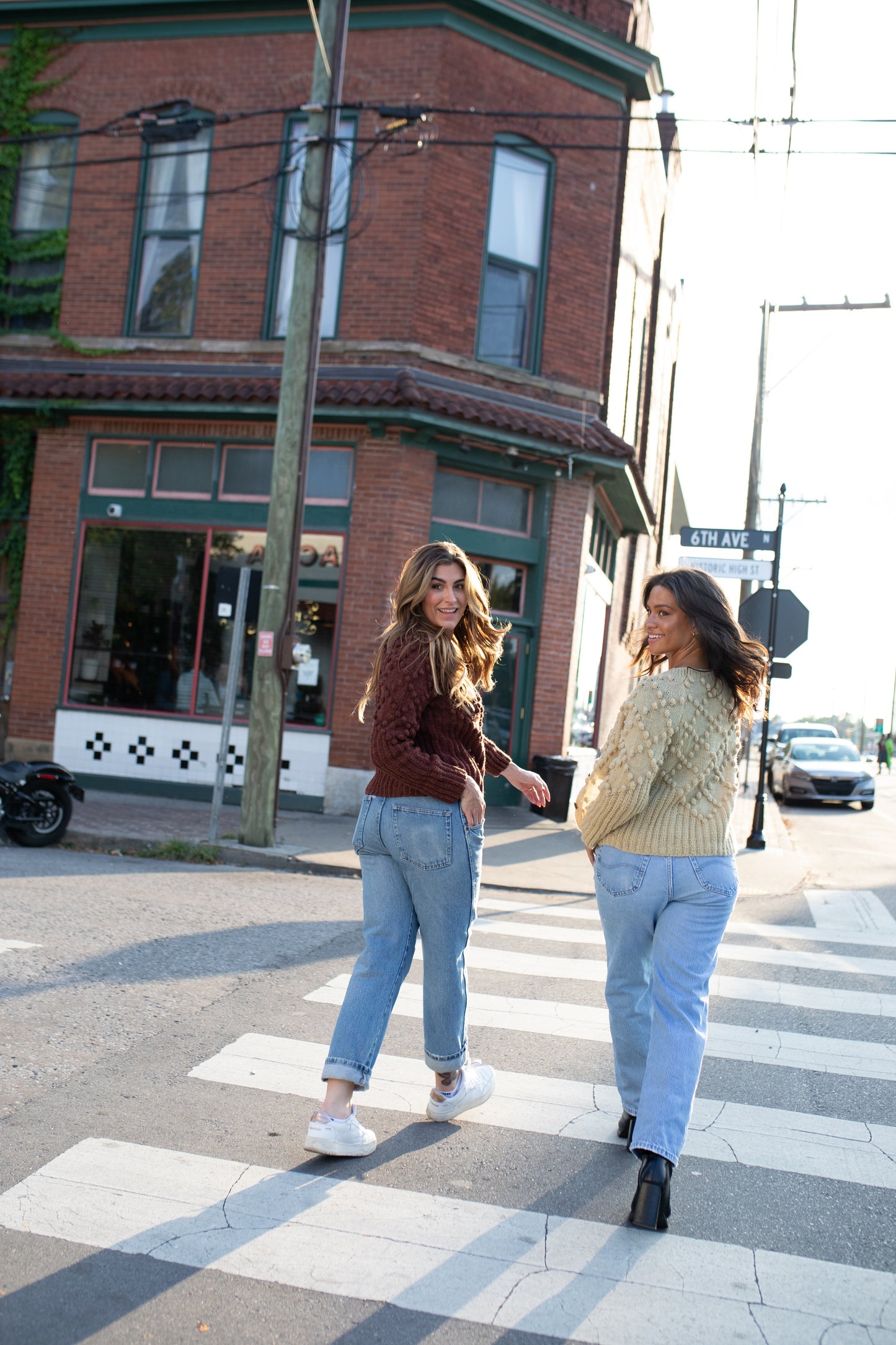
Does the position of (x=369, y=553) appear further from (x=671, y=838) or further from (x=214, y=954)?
(x=671, y=838)

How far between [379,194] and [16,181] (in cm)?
527

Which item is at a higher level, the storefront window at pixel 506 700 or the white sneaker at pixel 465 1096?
the storefront window at pixel 506 700

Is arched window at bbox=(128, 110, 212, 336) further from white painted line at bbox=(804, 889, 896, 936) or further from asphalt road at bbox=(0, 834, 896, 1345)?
white painted line at bbox=(804, 889, 896, 936)

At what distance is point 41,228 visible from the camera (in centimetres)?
1526

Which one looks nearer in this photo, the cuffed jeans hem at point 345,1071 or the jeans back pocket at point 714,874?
the jeans back pocket at point 714,874

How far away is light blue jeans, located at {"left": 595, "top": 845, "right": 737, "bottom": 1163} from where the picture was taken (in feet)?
11.0

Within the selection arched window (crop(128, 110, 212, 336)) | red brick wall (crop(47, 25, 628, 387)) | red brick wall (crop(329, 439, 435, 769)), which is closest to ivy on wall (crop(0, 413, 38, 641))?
red brick wall (crop(47, 25, 628, 387))

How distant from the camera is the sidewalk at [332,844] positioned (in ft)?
32.9

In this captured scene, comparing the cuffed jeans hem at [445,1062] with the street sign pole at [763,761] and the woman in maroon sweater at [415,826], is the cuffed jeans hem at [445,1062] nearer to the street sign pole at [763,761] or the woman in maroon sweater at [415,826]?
the woman in maroon sweater at [415,826]

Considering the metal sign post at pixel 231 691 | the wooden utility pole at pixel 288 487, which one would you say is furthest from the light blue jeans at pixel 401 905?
the wooden utility pole at pixel 288 487

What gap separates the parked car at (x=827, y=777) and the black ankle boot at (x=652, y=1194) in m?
21.1

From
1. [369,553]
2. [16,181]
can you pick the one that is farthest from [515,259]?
[16,181]

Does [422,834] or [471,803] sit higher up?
[471,803]

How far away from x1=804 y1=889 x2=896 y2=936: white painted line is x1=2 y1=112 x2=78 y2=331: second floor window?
12165 millimetres
